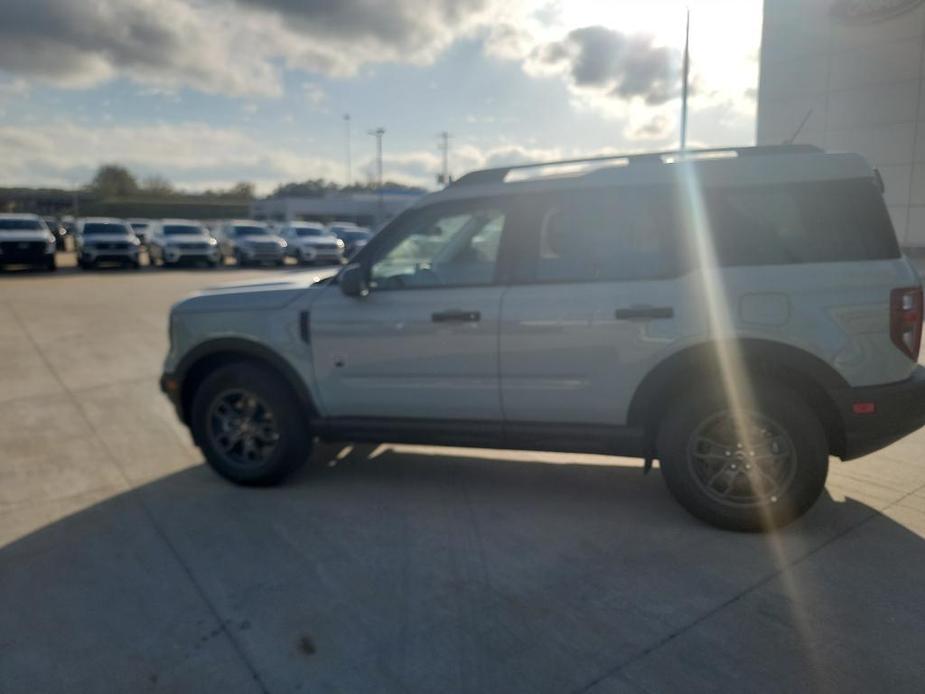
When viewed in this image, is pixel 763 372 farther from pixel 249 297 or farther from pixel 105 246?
pixel 105 246

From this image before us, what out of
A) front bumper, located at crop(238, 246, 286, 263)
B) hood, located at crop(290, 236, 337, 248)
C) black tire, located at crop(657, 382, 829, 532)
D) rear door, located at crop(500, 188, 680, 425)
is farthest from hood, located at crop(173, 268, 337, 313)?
hood, located at crop(290, 236, 337, 248)

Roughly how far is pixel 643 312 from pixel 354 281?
5.23 feet

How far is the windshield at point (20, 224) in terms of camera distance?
72.8ft

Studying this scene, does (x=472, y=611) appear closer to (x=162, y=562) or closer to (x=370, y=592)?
(x=370, y=592)

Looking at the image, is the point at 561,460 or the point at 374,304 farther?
the point at 561,460

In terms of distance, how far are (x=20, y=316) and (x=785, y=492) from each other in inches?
499

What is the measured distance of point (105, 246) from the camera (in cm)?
2359

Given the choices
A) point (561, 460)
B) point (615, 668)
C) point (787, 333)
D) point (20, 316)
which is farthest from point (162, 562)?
point (20, 316)

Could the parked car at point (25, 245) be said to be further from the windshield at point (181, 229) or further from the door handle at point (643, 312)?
the door handle at point (643, 312)

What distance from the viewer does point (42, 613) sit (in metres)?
3.05

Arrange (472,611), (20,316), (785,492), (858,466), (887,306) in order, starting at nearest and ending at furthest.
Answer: (472,611) → (887,306) → (785,492) → (858,466) → (20,316)

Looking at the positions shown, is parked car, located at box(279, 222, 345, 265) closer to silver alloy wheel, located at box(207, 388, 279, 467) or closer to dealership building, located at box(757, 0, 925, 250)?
dealership building, located at box(757, 0, 925, 250)

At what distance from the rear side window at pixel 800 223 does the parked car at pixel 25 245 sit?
76.0 feet

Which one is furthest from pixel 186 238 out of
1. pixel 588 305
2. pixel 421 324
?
pixel 588 305
